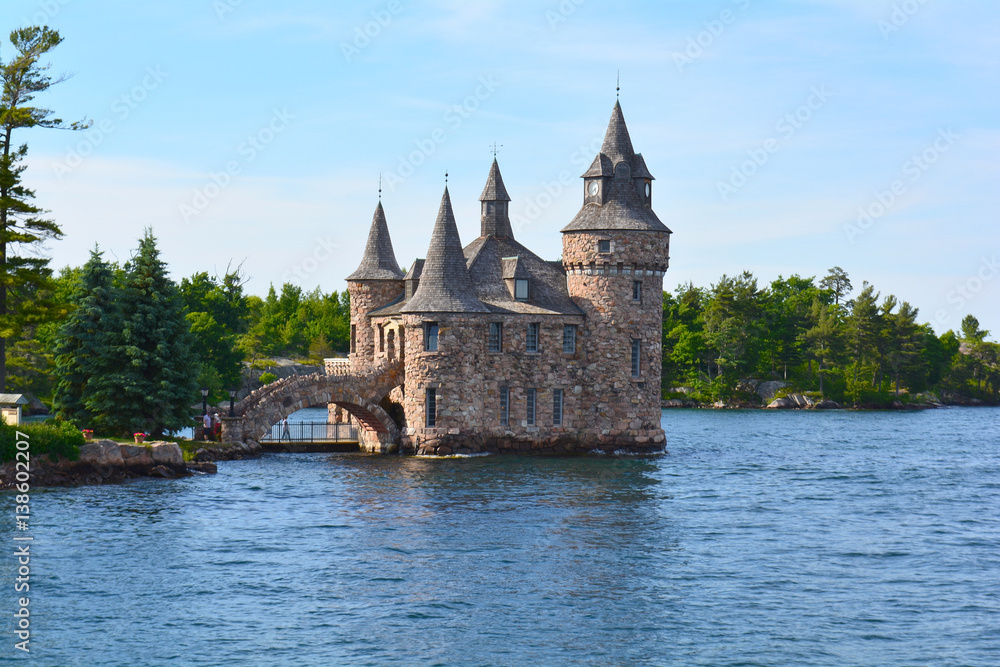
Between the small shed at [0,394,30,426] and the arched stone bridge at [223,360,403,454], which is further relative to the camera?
the arched stone bridge at [223,360,403,454]

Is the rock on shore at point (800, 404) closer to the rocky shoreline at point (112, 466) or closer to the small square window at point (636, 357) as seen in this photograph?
the small square window at point (636, 357)

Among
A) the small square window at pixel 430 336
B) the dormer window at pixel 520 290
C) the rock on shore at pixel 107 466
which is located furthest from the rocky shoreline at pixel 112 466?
the dormer window at pixel 520 290

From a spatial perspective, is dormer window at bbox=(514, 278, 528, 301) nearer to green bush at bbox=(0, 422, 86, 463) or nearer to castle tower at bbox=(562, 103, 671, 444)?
castle tower at bbox=(562, 103, 671, 444)

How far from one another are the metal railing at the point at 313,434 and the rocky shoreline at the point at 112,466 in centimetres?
805

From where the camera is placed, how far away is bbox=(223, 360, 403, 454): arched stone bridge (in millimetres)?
56625

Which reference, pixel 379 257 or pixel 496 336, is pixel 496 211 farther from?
pixel 496 336

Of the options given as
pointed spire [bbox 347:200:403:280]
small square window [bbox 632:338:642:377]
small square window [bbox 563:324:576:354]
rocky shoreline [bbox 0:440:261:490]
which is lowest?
rocky shoreline [bbox 0:440:261:490]

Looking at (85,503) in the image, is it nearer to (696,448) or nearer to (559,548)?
(559,548)

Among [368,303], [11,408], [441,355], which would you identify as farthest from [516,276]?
[11,408]

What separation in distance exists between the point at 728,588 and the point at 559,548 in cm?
625

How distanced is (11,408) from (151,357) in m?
8.21

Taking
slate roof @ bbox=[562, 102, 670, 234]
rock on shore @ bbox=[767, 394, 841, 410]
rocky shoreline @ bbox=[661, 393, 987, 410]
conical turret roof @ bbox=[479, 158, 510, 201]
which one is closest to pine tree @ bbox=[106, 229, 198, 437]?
conical turret roof @ bbox=[479, 158, 510, 201]

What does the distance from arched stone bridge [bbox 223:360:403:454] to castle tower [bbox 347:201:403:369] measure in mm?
4357

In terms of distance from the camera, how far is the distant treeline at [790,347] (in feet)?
448
